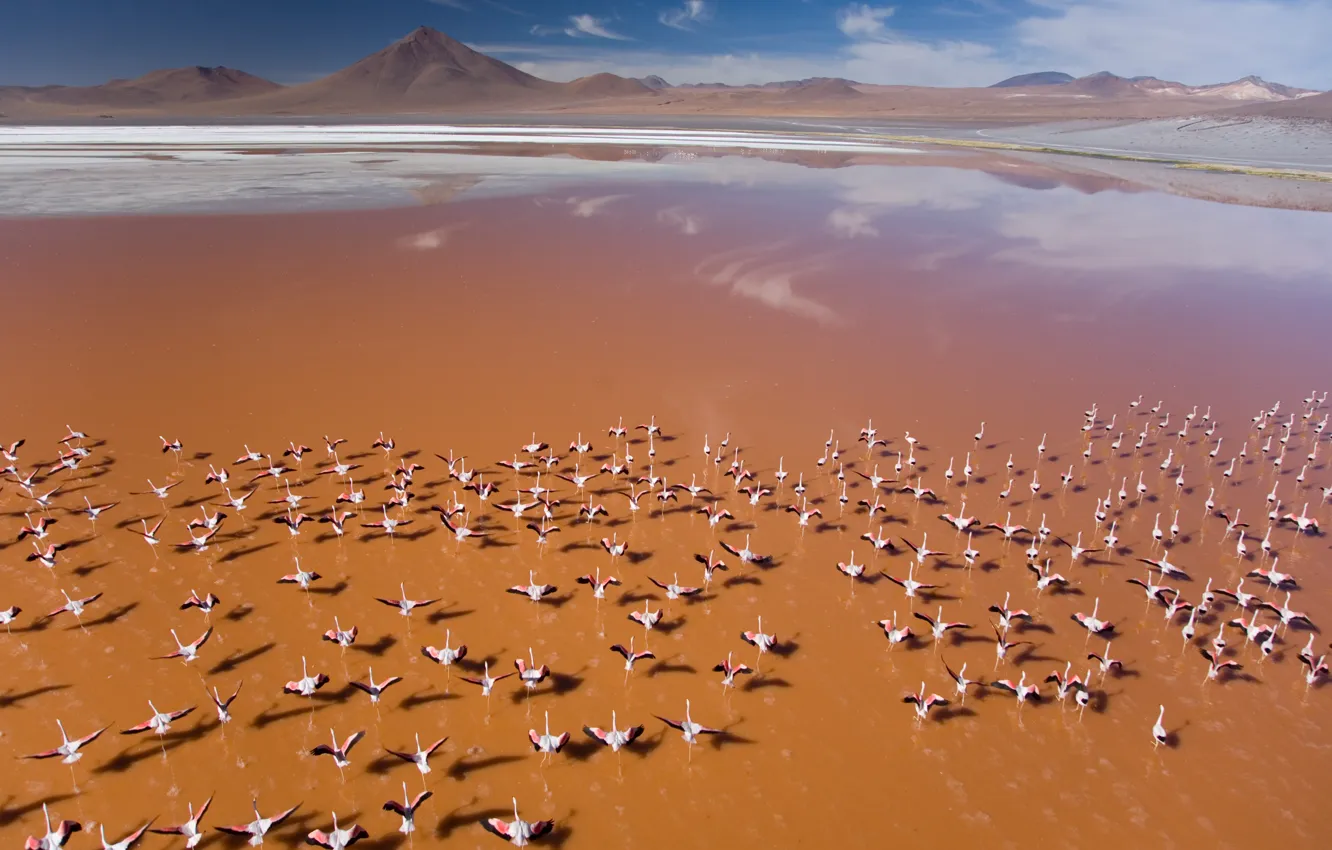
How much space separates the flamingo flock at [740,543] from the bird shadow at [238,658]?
0.83 ft

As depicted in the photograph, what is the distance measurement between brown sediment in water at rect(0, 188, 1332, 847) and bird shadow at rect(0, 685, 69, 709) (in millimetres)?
44

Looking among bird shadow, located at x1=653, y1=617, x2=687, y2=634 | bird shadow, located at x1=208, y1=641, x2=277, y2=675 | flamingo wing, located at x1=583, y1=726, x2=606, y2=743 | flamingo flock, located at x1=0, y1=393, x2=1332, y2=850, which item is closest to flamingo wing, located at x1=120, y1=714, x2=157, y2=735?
flamingo flock, located at x1=0, y1=393, x2=1332, y2=850

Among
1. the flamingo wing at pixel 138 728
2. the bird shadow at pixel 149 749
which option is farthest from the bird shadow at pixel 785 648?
the flamingo wing at pixel 138 728

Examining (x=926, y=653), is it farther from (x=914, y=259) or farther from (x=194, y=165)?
(x=194, y=165)

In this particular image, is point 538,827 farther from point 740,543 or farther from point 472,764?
point 740,543

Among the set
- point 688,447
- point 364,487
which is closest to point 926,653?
point 688,447

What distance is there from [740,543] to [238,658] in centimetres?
640

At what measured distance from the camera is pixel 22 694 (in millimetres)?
7938

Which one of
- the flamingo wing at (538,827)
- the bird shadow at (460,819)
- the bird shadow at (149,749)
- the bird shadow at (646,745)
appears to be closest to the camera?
the flamingo wing at (538,827)

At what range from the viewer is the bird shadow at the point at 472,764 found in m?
7.19

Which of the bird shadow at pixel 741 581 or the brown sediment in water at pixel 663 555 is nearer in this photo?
the brown sediment in water at pixel 663 555

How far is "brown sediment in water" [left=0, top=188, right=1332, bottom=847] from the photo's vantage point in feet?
23.4

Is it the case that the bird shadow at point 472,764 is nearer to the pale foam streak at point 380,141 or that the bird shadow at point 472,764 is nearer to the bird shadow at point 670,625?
the bird shadow at point 670,625

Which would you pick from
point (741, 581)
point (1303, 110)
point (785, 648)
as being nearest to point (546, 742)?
point (785, 648)
